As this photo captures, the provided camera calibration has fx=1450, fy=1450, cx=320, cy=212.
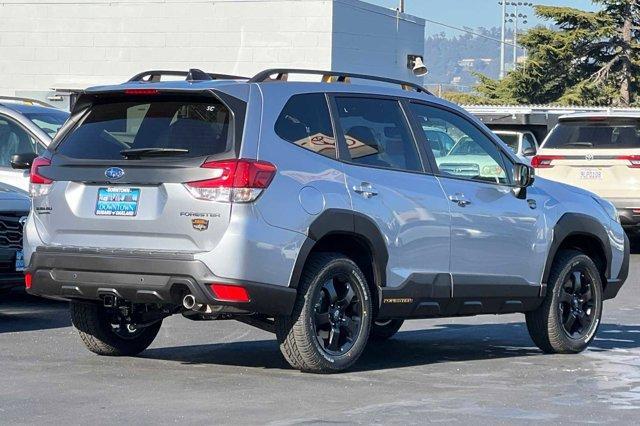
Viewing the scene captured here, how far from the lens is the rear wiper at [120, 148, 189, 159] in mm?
8523

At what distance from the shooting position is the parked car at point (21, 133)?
1378cm

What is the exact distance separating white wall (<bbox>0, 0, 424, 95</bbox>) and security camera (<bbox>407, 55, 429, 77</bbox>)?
1.08ft

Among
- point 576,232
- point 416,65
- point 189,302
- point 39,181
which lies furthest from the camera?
point 416,65

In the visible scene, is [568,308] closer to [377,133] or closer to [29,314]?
[377,133]

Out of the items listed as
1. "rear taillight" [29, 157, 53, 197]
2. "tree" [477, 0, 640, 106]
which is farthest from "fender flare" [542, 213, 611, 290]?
"tree" [477, 0, 640, 106]

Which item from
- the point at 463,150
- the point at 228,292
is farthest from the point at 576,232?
the point at 228,292

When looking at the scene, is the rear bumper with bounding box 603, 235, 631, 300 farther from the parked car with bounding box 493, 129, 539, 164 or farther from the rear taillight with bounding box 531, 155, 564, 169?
the parked car with bounding box 493, 129, 539, 164

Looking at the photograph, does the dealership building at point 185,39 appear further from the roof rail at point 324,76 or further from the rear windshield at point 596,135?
the roof rail at point 324,76

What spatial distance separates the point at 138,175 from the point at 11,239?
352cm

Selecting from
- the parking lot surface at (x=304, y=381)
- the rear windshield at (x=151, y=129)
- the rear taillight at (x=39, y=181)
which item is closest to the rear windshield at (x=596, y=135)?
the parking lot surface at (x=304, y=381)

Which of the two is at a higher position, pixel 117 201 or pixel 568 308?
pixel 117 201

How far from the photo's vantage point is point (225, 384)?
841 cm

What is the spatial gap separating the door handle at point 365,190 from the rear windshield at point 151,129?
0.95m

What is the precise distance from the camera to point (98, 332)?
31.1 ft
